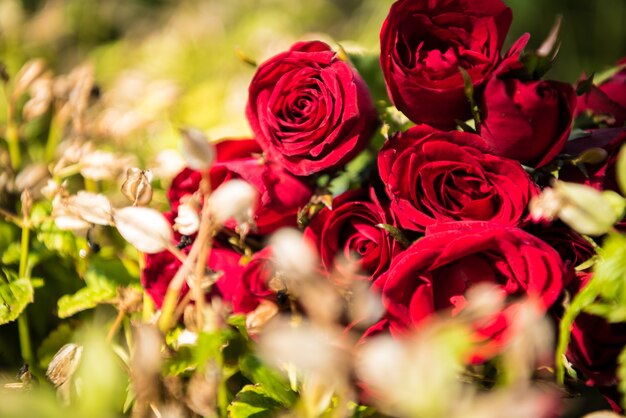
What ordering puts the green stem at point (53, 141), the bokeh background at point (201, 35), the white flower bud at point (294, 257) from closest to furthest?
the white flower bud at point (294, 257) → the green stem at point (53, 141) → the bokeh background at point (201, 35)

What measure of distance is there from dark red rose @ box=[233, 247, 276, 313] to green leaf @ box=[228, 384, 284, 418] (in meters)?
Result: 0.06

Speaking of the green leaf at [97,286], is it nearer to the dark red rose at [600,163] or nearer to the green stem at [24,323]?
the green stem at [24,323]

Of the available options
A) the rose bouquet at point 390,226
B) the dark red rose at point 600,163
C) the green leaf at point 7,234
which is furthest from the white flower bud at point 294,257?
the green leaf at point 7,234

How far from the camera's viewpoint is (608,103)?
20.2 inches

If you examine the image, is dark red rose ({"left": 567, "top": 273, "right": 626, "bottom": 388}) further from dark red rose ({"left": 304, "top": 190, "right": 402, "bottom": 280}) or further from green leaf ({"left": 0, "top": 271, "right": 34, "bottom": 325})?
green leaf ({"left": 0, "top": 271, "right": 34, "bottom": 325})

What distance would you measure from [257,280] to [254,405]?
8 centimetres

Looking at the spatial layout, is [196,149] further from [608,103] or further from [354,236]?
[608,103]

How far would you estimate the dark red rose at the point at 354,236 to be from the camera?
43 cm

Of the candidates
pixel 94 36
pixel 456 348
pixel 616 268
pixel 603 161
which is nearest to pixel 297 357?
pixel 456 348

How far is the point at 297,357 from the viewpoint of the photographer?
262 mm

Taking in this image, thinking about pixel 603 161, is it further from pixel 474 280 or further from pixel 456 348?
pixel 456 348

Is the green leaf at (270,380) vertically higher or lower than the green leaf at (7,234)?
higher

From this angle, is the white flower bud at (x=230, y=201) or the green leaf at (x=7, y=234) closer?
the white flower bud at (x=230, y=201)

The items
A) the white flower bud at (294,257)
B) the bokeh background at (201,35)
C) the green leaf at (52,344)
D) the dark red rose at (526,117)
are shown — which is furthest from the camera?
the bokeh background at (201,35)
